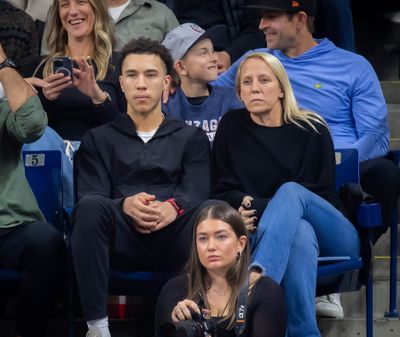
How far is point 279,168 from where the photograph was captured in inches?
295

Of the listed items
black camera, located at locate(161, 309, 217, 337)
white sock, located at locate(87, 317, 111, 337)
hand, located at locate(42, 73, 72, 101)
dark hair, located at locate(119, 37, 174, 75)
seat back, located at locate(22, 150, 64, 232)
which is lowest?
white sock, located at locate(87, 317, 111, 337)

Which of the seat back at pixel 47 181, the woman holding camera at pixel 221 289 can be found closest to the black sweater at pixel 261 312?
the woman holding camera at pixel 221 289

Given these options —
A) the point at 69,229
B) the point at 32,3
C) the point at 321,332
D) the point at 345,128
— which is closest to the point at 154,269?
the point at 69,229

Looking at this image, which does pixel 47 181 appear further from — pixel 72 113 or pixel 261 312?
pixel 261 312

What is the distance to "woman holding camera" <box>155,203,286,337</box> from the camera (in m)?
6.57

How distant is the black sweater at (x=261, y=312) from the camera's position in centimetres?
657

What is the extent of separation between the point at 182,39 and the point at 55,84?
2.55 ft

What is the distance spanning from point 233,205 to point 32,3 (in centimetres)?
242

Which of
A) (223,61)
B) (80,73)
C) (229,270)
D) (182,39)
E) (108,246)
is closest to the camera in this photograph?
(229,270)

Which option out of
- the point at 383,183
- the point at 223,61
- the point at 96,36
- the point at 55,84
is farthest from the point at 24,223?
the point at 223,61

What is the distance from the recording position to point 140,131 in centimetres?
753

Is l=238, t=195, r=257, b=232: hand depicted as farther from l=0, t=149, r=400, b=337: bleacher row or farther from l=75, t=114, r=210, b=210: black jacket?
l=0, t=149, r=400, b=337: bleacher row

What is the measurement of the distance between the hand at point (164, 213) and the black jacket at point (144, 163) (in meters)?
0.12

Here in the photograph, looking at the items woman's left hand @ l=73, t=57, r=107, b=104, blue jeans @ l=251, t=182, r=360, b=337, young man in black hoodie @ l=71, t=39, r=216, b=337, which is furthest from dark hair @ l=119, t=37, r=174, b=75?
blue jeans @ l=251, t=182, r=360, b=337
